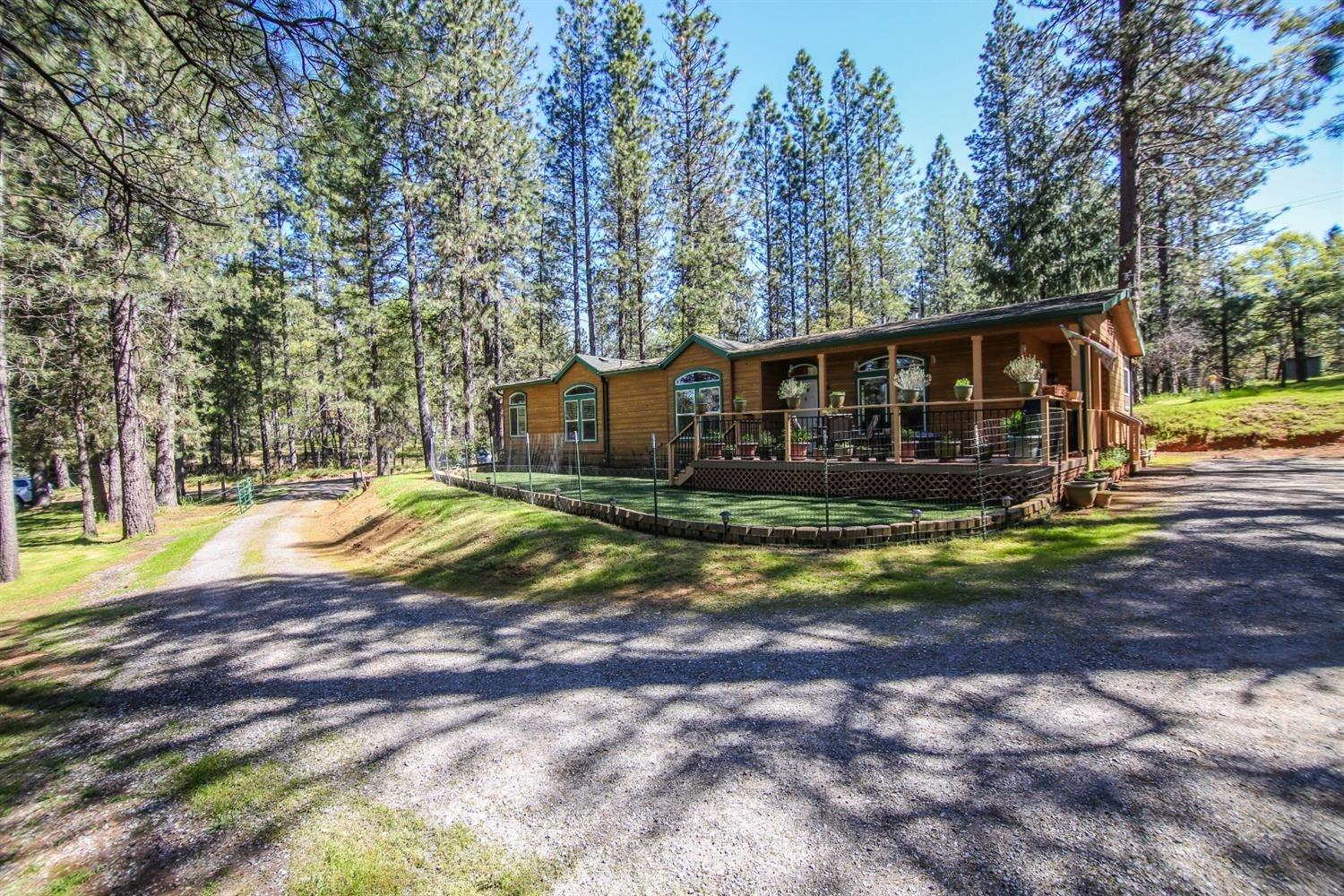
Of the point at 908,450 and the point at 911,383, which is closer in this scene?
the point at 908,450

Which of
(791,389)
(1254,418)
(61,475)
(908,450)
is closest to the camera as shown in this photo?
(908,450)

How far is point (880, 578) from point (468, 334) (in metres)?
20.7

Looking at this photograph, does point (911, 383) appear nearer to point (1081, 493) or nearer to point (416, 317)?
point (1081, 493)

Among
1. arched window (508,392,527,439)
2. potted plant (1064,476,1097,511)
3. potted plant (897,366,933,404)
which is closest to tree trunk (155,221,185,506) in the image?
arched window (508,392,527,439)

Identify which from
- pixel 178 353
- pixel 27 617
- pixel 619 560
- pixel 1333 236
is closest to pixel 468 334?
pixel 178 353

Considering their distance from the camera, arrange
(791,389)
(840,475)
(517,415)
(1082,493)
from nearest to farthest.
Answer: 1. (1082,493)
2. (840,475)
3. (791,389)
4. (517,415)

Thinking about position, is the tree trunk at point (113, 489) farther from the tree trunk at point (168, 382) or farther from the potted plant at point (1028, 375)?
the potted plant at point (1028, 375)

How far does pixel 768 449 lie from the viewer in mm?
12352

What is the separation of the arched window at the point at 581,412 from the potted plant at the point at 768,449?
7985mm

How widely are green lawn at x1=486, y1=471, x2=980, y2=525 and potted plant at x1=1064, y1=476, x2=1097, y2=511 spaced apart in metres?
1.42

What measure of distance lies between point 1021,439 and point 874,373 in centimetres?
465

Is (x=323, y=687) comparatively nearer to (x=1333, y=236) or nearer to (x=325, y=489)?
(x=325, y=489)

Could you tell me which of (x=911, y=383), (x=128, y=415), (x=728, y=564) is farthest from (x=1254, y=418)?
(x=128, y=415)

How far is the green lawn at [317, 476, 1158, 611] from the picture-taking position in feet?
20.4
